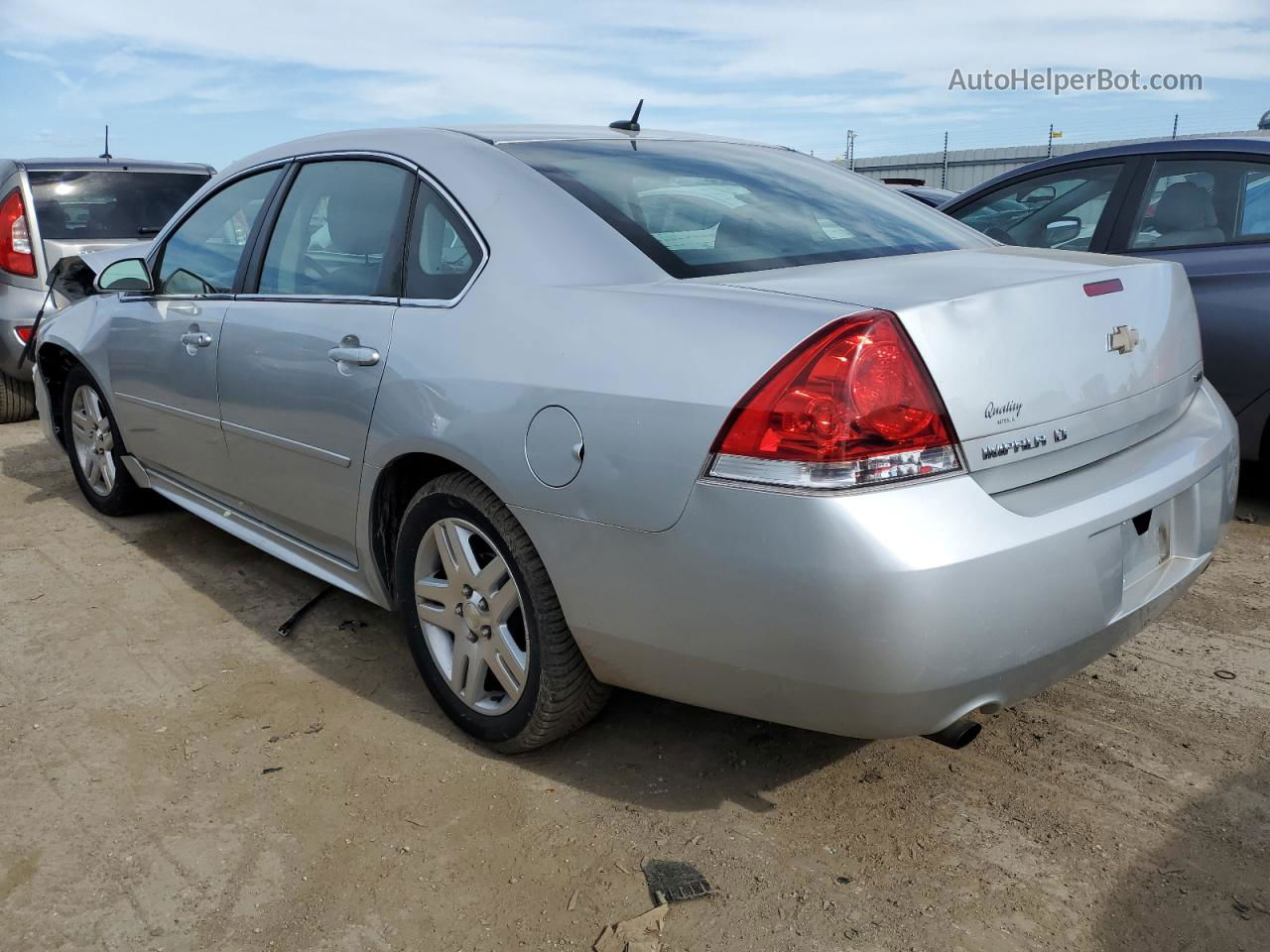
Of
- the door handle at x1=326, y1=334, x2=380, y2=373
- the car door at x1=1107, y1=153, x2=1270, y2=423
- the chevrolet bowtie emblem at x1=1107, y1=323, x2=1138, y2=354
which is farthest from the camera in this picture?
the car door at x1=1107, y1=153, x2=1270, y2=423

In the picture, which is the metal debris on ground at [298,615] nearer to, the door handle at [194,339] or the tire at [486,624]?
the tire at [486,624]

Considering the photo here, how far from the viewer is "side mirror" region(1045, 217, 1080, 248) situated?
4.84 m

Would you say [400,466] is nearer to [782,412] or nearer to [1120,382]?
[782,412]

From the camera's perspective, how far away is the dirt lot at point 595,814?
214 centimetres

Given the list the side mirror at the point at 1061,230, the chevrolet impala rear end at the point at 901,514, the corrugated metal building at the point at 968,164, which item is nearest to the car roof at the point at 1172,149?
the side mirror at the point at 1061,230

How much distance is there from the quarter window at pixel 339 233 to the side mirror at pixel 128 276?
2.67ft

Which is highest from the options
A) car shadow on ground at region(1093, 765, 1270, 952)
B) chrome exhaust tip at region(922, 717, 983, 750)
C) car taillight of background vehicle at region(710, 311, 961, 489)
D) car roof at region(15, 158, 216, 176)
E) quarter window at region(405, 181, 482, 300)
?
car roof at region(15, 158, 216, 176)

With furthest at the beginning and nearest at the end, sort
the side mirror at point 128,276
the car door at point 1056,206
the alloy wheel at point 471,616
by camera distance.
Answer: the car door at point 1056,206 < the side mirror at point 128,276 < the alloy wheel at point 471,616

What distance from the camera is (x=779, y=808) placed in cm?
251

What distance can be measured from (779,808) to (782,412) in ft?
3.40

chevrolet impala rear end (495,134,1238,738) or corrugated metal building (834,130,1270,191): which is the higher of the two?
corrugated metal building (834,130,1270,191)

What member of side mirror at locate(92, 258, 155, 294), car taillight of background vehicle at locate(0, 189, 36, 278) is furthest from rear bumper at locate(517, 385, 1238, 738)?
car taillight of background vehicle at locate(0, 189, 36, 278)

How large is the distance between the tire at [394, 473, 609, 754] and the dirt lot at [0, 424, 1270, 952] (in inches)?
6.0

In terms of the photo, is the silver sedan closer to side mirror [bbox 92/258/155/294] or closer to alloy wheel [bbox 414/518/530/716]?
alloy wheel [bbox 414/518/530/716]
